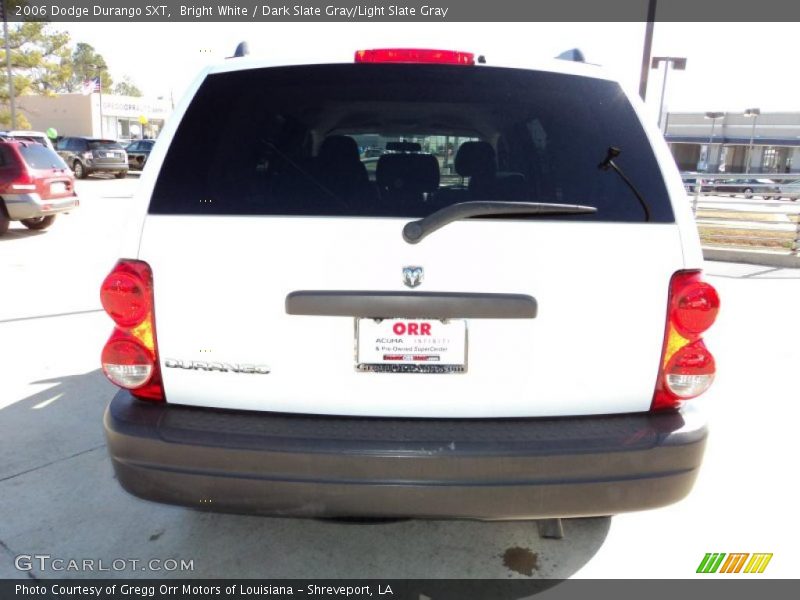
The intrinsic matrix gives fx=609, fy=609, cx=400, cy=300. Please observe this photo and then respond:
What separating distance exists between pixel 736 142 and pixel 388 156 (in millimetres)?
75646

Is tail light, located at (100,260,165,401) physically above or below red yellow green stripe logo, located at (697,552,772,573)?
above

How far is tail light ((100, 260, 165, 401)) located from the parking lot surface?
0.27 m

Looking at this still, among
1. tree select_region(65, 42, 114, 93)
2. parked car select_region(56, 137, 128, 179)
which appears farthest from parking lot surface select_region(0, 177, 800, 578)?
tree select_region(65, 42, 114, 93)

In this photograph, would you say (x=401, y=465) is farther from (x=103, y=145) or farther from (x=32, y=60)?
(x=32, y=60)

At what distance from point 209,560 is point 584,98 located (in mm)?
2395

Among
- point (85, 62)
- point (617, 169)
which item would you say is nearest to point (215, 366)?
point (617, 169)

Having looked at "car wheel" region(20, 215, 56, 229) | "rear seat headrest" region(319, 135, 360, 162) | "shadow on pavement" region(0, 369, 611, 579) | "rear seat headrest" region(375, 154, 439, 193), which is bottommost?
"shadow on pavement" region(0, 369, 611, 579)

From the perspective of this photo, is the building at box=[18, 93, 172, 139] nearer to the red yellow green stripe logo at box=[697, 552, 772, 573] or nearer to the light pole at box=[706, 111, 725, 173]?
the red yellow green stripe logo at box=[697, 552, 772, 573]

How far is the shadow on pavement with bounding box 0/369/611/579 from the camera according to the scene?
2.57 m

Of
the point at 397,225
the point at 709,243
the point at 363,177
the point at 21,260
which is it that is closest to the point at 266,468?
the point at 397,225

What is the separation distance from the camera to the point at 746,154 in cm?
6712

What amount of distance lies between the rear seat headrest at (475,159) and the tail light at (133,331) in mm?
1256

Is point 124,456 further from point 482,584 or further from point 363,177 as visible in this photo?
point 482,584

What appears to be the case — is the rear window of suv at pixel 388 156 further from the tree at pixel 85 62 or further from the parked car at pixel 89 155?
the tree at pixel 85 62
